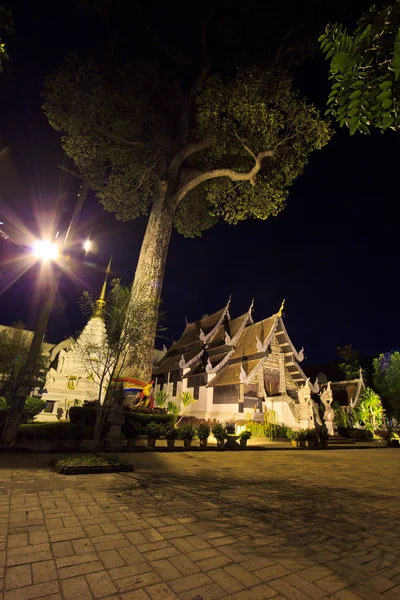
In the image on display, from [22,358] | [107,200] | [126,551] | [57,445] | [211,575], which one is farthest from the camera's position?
[22,358]

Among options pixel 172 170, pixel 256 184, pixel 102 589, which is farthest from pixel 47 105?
pixel 102 589

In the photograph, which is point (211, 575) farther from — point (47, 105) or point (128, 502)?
point (47, 105)

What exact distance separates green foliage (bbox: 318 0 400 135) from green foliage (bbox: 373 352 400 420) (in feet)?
121

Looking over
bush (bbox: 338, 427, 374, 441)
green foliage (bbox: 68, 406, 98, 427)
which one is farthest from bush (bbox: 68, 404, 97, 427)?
bush (bbox: 338, 427, 374, 441)

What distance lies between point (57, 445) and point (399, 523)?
8.31 metres

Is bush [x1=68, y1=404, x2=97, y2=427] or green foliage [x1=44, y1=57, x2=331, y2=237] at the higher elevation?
green foliage [x1=44, y1=57, x2=331, y2=237]

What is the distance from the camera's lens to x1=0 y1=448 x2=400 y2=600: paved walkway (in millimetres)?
2164

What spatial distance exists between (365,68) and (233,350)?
22.6 m

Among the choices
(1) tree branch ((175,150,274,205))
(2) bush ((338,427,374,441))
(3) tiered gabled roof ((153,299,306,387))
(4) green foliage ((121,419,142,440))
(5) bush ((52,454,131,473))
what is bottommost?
(5) bush ((52,454,131,473))

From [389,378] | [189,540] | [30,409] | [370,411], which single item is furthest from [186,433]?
[389,378]

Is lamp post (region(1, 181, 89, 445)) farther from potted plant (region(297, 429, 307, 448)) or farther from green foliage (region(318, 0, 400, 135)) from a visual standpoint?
potted plant (region(297, 429, 307, 448))

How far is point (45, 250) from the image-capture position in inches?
293

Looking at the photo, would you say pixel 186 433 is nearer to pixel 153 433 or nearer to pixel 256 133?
pixel 153 433

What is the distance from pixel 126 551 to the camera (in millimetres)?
2619
